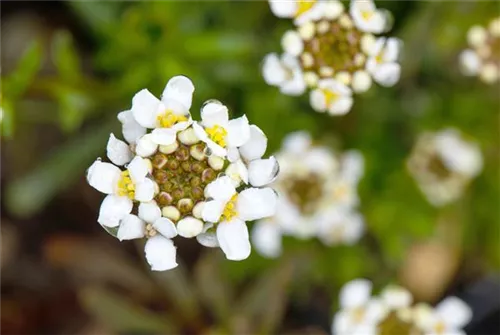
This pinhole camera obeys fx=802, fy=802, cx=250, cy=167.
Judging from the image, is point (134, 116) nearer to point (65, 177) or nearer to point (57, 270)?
point (65, 177)

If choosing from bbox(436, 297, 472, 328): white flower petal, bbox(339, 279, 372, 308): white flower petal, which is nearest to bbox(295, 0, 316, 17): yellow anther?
bbox(339, 279, 372, 308): white flower petal

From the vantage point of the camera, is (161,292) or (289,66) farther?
(161,292)

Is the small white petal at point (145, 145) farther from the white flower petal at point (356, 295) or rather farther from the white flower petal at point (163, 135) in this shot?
the white flower petal at point (356, 295)

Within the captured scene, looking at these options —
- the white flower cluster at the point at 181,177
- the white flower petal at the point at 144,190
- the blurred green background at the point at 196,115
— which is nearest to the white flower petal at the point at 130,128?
the white flower cluster at the point at 181,177

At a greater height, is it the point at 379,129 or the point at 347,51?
the point at 379,129

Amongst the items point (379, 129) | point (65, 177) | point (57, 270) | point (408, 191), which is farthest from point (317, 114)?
point (57, 270)

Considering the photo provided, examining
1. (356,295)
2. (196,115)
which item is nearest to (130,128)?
(196,115)
